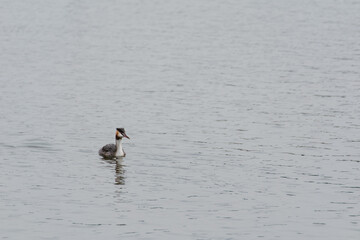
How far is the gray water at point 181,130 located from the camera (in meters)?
25.3

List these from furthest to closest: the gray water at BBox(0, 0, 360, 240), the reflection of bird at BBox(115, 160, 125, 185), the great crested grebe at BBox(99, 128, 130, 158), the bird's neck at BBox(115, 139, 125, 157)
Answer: the bird's neck at BBox(115, 139, 125, 157) < the great crested grebe at BBox(99, 128, 130, 158) < the reflection of bird at BBox(115, 160, 125, 185) < the gray water at BBox(0, 0, 360, 240)

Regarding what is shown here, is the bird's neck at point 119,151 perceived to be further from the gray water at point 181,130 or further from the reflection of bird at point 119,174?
the gray water at point 181,130

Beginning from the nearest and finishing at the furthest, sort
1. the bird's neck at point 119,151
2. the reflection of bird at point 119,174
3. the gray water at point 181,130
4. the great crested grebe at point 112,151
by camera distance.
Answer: the gray water at point 181,130
the reflection of bird at point 119,174
the great crested grebe at point 112,151
the bird's neck at point 119,151

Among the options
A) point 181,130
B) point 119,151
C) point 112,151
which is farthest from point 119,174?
point 181,130

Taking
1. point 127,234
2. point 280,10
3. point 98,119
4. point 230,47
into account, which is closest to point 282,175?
point 127,234

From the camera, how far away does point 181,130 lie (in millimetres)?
38469

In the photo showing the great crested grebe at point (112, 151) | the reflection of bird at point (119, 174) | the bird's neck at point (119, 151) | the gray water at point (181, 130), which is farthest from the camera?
the bird's neck at point (119, 151)

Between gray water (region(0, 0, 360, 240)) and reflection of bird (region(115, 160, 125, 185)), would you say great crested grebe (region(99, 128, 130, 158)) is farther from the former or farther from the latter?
gray water (region(0, 0, 360, 240))

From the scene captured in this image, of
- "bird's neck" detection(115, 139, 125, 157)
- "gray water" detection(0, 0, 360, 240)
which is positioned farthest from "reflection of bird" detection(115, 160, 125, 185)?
"bird's neck" detection(115, 139, 125, 157)

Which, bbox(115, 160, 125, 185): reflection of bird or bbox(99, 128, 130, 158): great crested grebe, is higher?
bbox(99, 128, 130, 158): great crested grebe

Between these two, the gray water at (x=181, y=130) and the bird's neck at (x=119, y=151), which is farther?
the bird's neck at (x=119, y=151)

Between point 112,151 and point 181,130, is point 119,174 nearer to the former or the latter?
point 112,151

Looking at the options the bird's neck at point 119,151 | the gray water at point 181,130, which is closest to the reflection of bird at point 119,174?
the gray water at point 181,130

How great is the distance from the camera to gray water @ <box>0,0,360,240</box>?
25.3m
